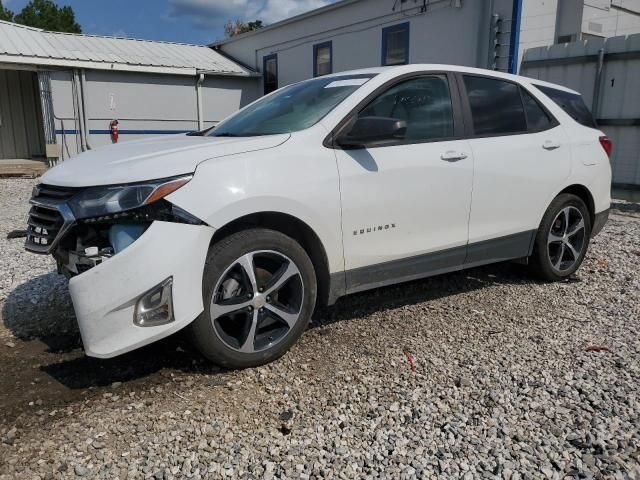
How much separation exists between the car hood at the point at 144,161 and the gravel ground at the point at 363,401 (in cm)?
114

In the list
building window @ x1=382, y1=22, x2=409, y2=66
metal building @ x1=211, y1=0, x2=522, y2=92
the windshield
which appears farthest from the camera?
building window @ x1=382, y1=22, x2=409, y2=66

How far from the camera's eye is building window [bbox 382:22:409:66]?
516 inches

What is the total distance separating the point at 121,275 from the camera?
266 cm

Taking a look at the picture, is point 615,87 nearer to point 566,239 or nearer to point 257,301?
point 566,239

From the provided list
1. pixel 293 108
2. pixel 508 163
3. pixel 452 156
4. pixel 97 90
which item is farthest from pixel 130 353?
pixel 97 90

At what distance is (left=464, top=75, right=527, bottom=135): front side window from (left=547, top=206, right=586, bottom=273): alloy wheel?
0.94 m

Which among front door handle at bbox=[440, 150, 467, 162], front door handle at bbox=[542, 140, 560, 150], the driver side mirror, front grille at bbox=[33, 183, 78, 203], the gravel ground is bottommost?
the gravel ground

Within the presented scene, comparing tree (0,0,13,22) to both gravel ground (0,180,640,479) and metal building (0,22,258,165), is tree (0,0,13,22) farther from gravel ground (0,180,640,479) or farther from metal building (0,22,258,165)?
gravel ground (0,180,640,479)

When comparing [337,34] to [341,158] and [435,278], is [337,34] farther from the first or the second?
[341,158]

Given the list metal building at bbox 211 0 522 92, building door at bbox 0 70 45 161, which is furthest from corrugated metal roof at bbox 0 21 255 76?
metal building at bbox 211 0 522 92

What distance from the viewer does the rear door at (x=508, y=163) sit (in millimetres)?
4027

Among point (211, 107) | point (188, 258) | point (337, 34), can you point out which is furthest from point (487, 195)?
point (211, 107)

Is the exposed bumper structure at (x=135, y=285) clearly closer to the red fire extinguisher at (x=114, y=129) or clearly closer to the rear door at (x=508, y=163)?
the rear door at (x=508, y=163)

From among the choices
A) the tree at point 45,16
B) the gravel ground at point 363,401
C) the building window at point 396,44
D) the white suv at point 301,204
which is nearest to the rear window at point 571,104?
the white suv at point 301,204
